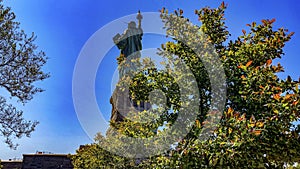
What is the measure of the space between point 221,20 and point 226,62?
4.65 ft

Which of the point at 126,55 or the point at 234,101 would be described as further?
the point at 126,55

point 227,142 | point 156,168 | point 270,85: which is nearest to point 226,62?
point 270,85

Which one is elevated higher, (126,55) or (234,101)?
(126,55)

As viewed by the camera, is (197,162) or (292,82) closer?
(197,162)

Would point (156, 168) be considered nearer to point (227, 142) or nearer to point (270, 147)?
point (227, 142)

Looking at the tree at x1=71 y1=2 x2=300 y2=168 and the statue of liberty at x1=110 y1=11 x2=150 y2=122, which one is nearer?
the tree at x1=71 y1=2 x2=300 y2=168

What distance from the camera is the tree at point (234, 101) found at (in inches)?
189

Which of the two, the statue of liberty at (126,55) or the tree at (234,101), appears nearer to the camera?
the tree at (234,101)

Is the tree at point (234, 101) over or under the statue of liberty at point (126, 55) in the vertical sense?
under

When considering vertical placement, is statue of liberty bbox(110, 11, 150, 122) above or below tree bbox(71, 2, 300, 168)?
above

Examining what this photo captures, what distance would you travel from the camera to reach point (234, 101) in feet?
20.4

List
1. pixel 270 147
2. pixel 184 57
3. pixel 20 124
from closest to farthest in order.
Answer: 1. pixel 270 147
2. pixel 184 57
3. pixel 20 124

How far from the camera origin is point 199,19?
24.8 ft

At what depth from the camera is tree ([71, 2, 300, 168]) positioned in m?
4.79
